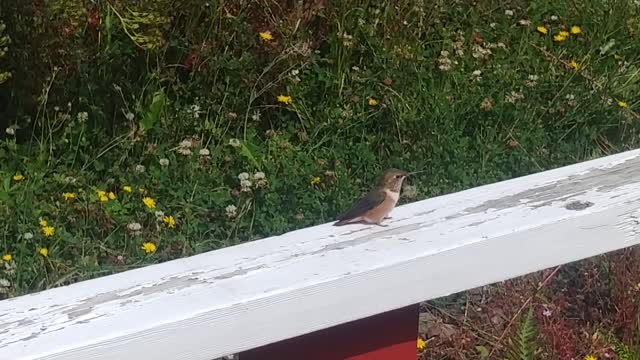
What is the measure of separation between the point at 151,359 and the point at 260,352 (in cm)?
22

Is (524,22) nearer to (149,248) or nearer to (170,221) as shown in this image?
(170,221)

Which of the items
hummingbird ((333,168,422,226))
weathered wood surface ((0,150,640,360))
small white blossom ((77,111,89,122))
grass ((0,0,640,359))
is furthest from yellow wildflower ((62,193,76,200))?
weathered wood surface ((0,150,640,360))

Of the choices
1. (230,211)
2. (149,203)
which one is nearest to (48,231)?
(149,203)

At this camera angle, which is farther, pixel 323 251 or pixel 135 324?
pixel 323 251

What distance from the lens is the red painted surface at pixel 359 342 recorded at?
1.48 m

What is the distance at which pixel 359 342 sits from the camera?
60.3 inches

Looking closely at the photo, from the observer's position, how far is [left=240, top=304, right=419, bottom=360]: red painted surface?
58.3 inches

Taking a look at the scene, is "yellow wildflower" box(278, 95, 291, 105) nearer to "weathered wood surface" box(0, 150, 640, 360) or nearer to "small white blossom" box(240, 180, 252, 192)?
A: "small white blossom" box(240, 180, 252, 192)

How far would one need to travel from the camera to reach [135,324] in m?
1.29

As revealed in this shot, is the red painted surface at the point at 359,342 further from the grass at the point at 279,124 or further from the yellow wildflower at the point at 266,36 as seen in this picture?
the yellow wildflower at the point at 266,36

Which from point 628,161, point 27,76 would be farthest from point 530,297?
point 27,76

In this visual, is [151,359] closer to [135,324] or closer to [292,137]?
[135,324]

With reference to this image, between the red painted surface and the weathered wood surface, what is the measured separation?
5 centimetres

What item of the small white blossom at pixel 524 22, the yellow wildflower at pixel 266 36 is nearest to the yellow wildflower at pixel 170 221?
the yellow wildflower at pixel 266 36
